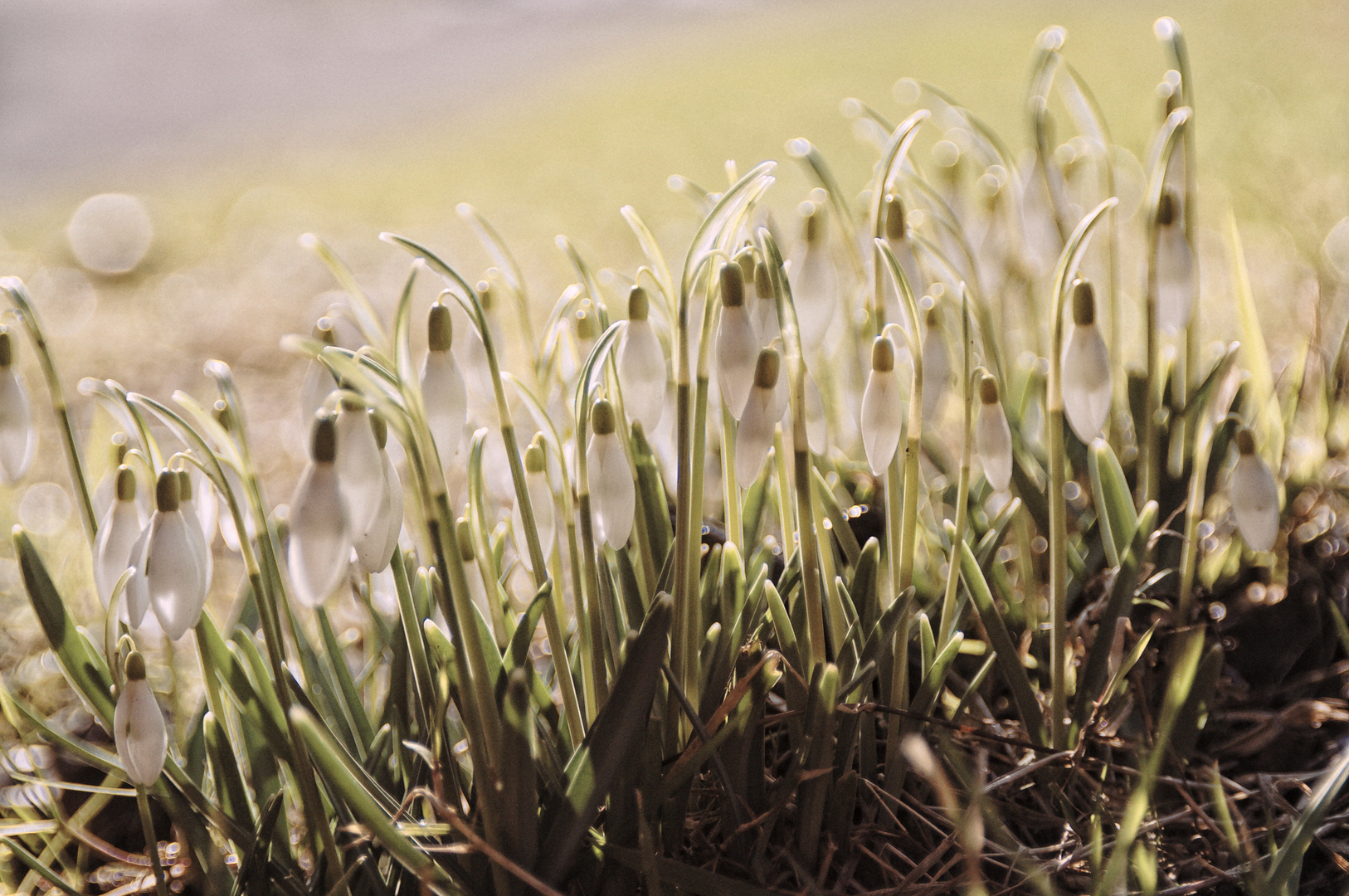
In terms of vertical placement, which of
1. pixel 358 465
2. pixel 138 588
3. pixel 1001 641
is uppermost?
pixel 358 465

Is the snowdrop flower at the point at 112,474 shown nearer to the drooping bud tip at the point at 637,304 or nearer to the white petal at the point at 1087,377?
A: the drooping bud tip at the point at 637,304

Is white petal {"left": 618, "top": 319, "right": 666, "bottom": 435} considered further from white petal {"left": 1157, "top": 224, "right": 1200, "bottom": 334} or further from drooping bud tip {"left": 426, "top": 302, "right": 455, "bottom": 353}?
white petal {"left": 1157, "top": 224, "right": 1200, "bottom": 334}

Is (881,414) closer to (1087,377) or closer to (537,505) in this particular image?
(1087,377)

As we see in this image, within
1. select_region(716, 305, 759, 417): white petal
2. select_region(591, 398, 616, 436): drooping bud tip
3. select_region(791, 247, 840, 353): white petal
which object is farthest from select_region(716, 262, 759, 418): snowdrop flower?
select_region(791, 247, 840, 353): white petal

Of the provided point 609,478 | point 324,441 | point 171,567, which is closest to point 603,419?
point 609,478

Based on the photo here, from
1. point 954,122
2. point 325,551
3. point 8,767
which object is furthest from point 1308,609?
point 8,767

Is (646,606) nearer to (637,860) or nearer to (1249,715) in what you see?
(637,860)
